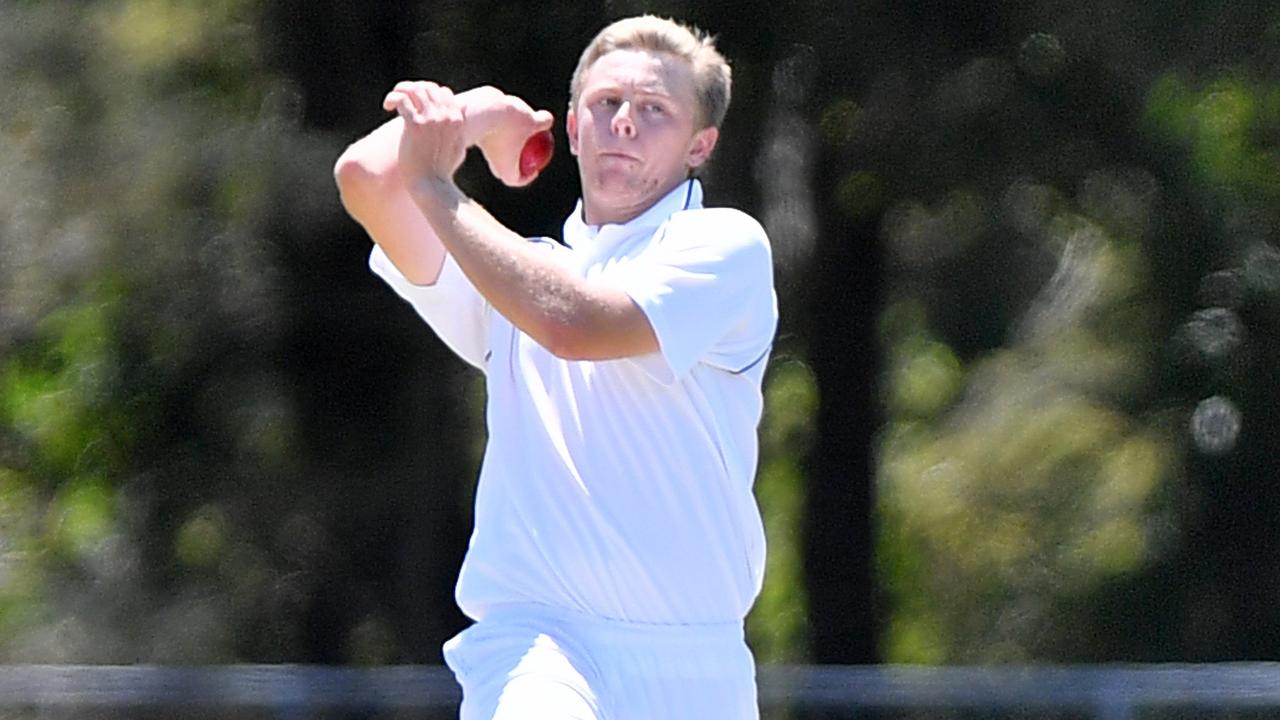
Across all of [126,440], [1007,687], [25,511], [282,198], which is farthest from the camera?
[25,511]

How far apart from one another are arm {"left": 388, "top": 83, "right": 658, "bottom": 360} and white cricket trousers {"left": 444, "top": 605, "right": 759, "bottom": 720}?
0.39 meters

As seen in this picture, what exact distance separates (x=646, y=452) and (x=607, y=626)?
25cm

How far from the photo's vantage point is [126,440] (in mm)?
9430

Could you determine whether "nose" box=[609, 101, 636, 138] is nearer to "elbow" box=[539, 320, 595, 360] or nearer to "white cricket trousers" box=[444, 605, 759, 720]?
"elbow" box=[539, 320, 595, 360]

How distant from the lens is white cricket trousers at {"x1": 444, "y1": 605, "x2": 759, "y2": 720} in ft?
9.42

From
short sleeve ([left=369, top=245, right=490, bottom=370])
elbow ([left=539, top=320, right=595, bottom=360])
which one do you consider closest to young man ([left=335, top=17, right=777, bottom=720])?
elbow ([left=539, top=320, right=595, bottom=360])

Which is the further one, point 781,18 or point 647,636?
point 781,18

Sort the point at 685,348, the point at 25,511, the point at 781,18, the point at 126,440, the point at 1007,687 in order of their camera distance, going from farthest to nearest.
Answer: the point at 25,511 → the point at 126,440 → the point at 781,18 → the point at 1007,687 → the point at 685,348

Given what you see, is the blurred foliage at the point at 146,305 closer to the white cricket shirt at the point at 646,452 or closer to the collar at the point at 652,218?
the collar at the point at 652,218

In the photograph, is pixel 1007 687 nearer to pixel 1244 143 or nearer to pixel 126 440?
pixel 1244 143

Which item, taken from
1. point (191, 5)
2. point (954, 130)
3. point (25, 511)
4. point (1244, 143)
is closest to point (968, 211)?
point (954, 130)

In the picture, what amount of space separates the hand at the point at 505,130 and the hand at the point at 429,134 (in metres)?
0.04

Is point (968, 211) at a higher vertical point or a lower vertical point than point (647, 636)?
lower

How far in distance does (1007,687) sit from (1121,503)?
4.63 metres
